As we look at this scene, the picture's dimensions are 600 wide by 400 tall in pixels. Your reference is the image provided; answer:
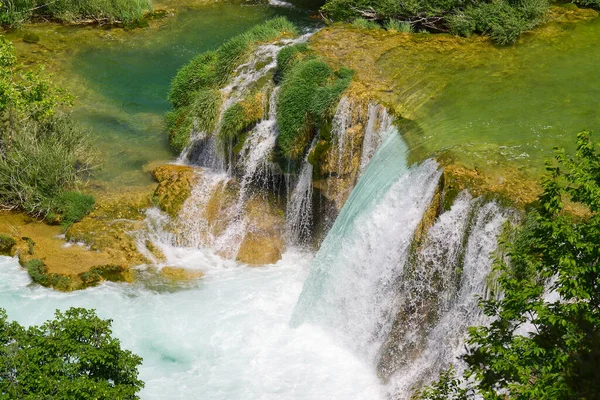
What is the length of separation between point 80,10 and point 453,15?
1557 centimetres

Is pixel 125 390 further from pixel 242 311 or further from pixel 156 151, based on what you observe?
pixel 156 151

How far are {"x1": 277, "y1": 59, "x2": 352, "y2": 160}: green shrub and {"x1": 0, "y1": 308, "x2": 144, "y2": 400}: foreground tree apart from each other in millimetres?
8938

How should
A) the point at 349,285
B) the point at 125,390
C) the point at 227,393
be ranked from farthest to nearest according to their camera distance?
1. the point at 349,285
2. the point at 227,393
3. the point at 125,390

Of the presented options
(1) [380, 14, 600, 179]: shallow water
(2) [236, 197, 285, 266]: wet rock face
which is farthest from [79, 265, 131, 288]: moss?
(1) [380, 14, 600, 179]: shallow water

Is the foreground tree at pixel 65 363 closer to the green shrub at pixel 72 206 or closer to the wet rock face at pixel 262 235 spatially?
the wet rock face at pixel 262 235

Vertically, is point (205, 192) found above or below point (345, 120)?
below

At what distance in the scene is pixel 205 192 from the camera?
20656 millimetres

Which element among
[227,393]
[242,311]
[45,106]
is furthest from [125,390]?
[45,106]

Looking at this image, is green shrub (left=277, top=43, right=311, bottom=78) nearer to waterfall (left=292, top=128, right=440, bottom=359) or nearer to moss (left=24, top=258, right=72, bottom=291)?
waterfall (left=292, top=128, right=440, bottom=359)

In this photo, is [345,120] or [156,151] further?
[156,151]

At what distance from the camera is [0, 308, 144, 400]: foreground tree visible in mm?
11234

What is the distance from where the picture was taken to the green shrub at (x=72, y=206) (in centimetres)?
1981

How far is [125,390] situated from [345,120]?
945 cm

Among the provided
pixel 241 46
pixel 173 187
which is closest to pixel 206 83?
pixel 241 46
